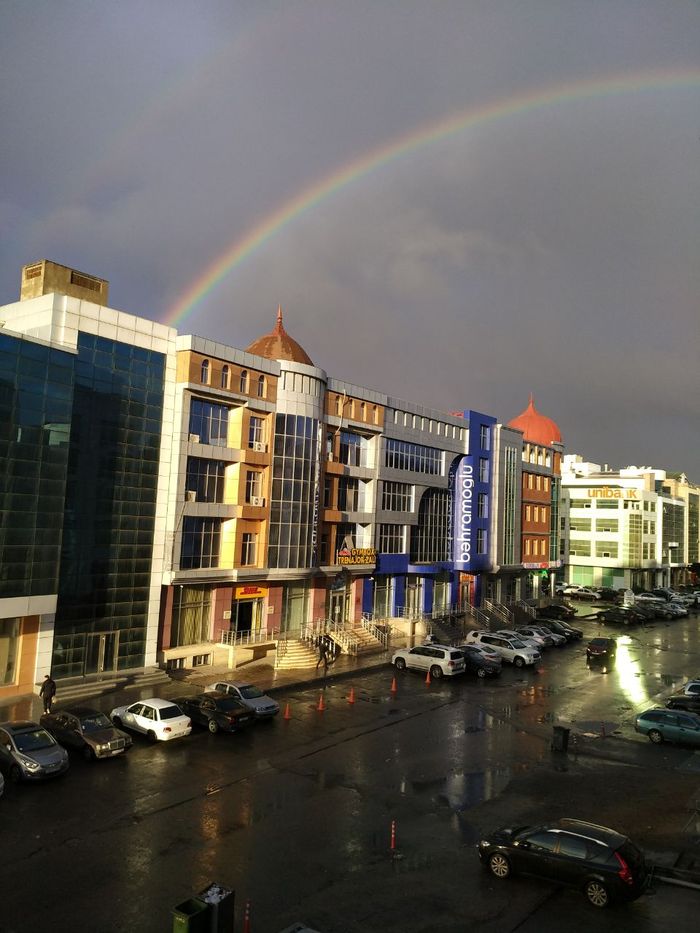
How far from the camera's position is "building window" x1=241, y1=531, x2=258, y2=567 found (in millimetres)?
40969

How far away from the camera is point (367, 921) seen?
13.8 metres

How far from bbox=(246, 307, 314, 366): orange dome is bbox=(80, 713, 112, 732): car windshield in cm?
2684

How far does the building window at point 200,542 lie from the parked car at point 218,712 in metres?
10.2

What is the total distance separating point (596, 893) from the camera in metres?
14.6

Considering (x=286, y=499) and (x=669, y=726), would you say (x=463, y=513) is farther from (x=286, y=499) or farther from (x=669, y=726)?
(x=669, y=726)

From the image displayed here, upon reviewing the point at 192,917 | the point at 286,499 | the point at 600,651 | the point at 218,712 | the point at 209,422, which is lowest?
the point at 218,712

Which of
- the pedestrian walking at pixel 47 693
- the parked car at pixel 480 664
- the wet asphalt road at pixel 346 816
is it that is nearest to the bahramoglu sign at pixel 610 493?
the parked car at pixel 480 664

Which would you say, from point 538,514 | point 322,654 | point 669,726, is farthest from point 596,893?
point 538,514

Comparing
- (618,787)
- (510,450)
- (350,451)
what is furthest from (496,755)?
(510,450)

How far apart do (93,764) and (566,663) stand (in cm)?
3220

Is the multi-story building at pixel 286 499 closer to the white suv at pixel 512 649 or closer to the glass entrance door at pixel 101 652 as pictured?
the glass entrance door at pixel 101 652

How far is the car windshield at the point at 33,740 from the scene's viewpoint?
860 inches

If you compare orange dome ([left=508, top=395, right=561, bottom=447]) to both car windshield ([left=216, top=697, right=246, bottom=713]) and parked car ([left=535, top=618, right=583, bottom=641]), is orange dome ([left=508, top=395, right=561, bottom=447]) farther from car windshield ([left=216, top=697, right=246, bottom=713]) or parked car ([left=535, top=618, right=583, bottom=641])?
car windshield ([left=216, top=697, right=246, bottom=713])

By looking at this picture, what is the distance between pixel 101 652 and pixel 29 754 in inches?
498
